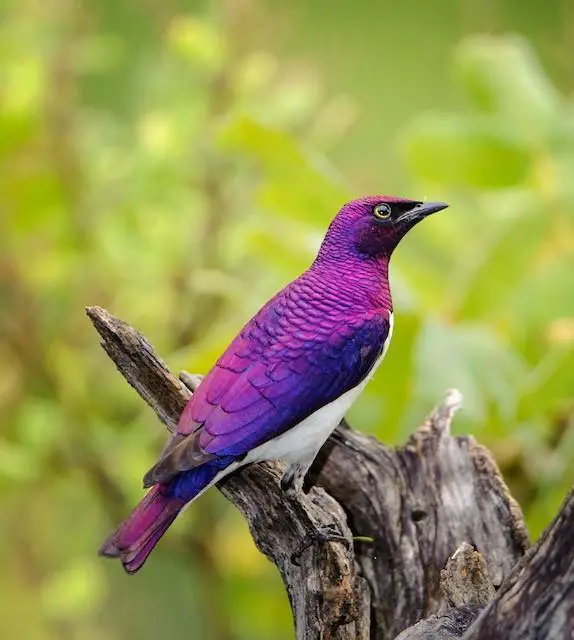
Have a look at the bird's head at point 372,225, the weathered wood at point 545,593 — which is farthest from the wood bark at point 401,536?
the bird's head at point 372,225

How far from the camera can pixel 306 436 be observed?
1.95 ft

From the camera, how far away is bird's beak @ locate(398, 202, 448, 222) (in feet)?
2.06

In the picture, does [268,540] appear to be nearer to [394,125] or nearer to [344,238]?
[344,238]

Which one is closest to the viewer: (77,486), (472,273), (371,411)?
(371,411)

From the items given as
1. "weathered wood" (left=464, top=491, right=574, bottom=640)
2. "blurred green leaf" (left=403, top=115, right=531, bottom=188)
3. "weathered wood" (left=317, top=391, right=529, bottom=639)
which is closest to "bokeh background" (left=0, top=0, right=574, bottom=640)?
"blurred green leaf" (left=403, top=115, right=531, bottom=188)

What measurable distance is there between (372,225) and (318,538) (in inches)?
8.3

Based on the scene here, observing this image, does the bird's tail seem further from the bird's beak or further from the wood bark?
the bird's beak

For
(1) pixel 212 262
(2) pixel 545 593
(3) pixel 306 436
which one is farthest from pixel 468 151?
(2) pixel 545 593

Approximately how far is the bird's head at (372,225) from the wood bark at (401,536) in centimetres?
15

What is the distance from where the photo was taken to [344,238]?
65 centimetres

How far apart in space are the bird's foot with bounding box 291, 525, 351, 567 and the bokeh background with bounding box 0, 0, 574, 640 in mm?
273

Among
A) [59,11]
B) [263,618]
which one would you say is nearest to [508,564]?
[263,618]

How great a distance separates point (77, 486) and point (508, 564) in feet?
3.82

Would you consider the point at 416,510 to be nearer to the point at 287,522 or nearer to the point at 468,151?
the point at 287,522
